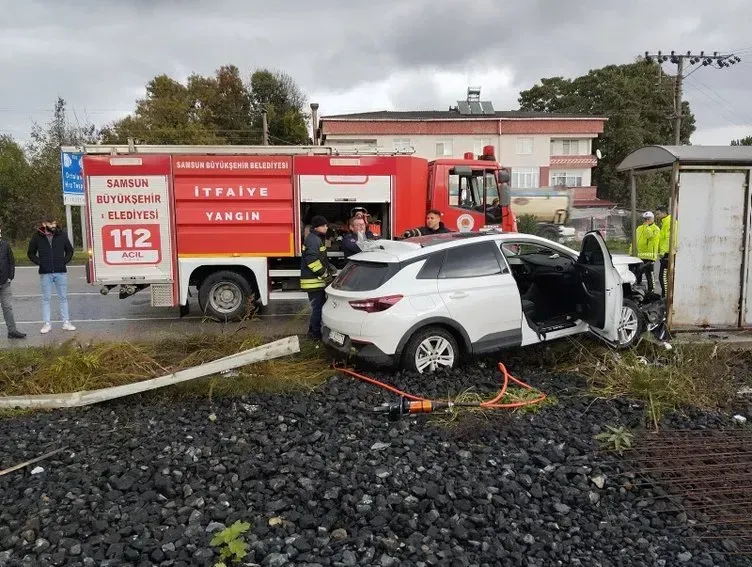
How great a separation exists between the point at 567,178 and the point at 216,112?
99.2ft

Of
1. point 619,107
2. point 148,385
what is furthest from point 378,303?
point 619,107

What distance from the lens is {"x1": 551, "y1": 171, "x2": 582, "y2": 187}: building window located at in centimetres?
5228

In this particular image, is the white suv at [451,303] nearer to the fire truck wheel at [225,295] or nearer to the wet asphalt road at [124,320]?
the wet asphalt road at [124,320]

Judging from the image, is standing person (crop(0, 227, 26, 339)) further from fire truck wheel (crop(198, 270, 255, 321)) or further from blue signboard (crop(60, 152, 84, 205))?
fire truck wheel (crop(198, 270, 255, 321))

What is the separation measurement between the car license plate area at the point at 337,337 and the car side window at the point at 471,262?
125cm

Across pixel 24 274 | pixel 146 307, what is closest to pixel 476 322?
pixel 146 307

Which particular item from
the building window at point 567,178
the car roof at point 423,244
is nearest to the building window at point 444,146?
the building window at point 567,178

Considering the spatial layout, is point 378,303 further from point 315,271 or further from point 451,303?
point 315,271

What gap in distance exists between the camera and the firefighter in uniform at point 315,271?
8141mm

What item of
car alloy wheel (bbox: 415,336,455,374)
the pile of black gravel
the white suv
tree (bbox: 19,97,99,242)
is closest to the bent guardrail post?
the pile of black gravel

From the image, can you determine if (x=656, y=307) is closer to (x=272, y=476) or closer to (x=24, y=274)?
(x=272, y=476)

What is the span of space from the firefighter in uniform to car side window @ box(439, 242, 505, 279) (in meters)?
2.02

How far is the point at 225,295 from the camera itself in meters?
10.2

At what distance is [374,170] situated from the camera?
404 inches
